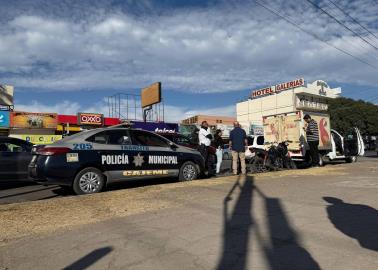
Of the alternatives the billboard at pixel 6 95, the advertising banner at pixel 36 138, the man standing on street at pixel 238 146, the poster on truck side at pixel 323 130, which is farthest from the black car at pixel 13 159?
the billboard at pixel 6 95

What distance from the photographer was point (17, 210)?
7.82m

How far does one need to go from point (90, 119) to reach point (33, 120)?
4.72 m

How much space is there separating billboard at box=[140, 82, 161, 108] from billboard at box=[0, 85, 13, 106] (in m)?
13.8

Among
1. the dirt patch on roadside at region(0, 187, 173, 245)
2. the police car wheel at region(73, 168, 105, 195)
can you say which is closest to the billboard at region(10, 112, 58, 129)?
the police car wheel at region(73, 168, 105, 195)

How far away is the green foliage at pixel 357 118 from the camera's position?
66.4 meters

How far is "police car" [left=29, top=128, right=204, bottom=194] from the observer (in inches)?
375

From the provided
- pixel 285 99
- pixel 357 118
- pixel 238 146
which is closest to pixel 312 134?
pixel 238 146

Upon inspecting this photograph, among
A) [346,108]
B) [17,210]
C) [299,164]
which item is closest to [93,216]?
[17,210]

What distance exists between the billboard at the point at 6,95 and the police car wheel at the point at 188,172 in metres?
32.3

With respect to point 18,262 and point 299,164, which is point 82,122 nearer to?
point 299,164

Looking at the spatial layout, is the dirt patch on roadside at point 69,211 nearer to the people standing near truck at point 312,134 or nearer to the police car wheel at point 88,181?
the police car wheel at point 88,181

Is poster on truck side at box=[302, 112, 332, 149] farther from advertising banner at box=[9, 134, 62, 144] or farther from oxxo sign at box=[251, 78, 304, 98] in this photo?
oxxo sign at box=[251, 78, 304, 98]

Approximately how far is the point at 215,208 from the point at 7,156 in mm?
7329

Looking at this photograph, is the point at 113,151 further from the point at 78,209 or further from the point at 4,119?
the point at 4,119
